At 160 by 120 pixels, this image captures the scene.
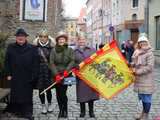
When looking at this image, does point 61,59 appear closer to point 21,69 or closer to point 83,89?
point 83,89

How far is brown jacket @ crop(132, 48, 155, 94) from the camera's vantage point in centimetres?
923

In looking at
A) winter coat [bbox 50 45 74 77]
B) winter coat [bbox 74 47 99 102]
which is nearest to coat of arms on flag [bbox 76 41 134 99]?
winter coat [bbox 74 47 99 102]

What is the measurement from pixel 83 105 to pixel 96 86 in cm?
63

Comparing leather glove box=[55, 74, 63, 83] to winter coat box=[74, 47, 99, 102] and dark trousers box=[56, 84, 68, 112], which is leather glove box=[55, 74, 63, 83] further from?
winter coat box=[74, 47, 99, 102]

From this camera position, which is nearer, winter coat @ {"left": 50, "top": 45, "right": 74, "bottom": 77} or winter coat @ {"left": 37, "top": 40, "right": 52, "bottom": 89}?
winter coat @ {"left": 50, "top": 45, "right": 74, "bottom": 77}

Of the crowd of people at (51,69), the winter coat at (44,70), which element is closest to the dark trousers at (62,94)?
the crowd of people at (51,69)

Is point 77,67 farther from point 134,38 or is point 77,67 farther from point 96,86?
point 134,38

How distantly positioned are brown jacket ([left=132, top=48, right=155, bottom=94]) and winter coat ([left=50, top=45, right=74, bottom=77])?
52.3 inches

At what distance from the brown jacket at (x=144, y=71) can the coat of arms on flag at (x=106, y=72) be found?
1.10 ft

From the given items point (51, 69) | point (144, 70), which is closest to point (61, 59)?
point (51, 69)

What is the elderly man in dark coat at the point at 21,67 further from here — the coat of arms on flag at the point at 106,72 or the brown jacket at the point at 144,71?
the brown jacket at the point at 144,71

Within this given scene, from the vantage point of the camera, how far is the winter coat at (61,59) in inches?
373

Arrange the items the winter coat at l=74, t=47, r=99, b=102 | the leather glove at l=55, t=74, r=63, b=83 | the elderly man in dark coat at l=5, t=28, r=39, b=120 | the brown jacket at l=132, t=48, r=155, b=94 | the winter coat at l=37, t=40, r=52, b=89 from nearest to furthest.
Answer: the elderly man in dark coat at l=5, t=28, r=39, b=120
the brown jacket at l=132, t=48, r=155, b=94
the leather glove at l=55, t=74, r=63, b=83
the winter coat at l=37, t=40, r=52, b=89
the winter coat at l=74, t=47, r=99, b=102

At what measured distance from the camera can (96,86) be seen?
9672 millimetres
